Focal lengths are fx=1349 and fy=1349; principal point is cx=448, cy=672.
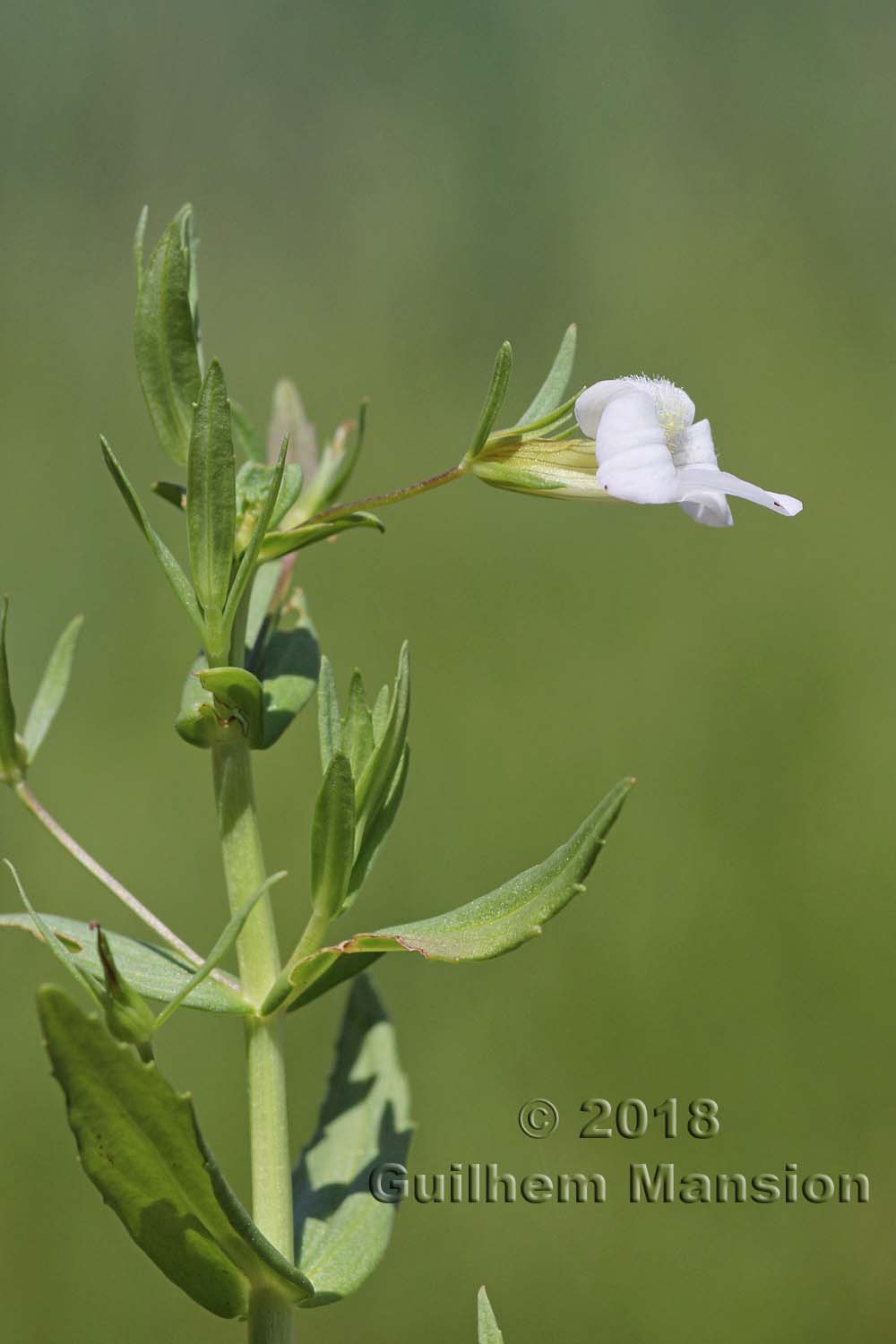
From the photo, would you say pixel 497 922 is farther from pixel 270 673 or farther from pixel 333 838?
pixel 270 673

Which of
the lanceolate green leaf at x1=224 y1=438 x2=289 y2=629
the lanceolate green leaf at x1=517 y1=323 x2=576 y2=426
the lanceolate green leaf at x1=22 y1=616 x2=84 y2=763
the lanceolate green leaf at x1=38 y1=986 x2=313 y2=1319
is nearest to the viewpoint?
the lanceolate green leaf at x1=38 y1=986 x2=313 y2=1319

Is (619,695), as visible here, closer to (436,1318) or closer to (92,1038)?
(436,1318)

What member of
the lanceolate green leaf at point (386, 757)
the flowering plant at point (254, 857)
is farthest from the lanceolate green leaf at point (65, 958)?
the lanceolate green leaf at point (386, 757)

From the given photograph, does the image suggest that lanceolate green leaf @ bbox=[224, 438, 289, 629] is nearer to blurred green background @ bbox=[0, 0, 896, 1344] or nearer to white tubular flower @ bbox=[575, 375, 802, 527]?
white tubular flower @ bbox=[575, 375, 802, 527]

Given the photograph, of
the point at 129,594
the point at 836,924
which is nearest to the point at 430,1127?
the point at 836,924

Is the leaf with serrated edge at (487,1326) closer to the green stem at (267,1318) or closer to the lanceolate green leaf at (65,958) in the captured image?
the green stem at (267,1318)

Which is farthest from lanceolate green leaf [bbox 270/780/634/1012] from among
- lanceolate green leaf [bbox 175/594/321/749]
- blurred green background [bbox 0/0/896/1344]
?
blurred green background [bbox 0/0/896/1344]
